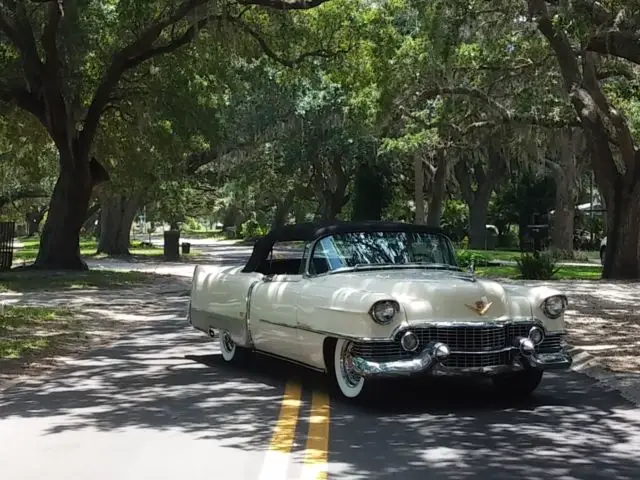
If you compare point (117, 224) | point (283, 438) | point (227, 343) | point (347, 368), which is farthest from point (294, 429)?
point (117, 224)

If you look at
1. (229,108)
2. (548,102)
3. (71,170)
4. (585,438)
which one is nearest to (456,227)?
(229,108)

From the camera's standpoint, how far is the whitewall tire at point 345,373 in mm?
7555

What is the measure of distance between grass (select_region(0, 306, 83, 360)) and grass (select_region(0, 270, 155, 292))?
5.22 m

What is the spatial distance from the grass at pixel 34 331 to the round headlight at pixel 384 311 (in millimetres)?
4989

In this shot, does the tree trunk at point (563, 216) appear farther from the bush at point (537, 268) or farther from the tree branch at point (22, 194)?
the tree branch at point (22, 194)

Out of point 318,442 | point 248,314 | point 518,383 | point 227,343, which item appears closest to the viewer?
point 318,442

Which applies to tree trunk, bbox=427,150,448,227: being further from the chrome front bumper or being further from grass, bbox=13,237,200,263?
the chrome front bumper

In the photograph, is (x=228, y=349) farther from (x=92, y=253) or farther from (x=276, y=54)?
(x=92, y=253)

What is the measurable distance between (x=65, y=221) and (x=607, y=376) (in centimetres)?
2006

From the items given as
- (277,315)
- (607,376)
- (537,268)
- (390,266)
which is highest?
(390,266)

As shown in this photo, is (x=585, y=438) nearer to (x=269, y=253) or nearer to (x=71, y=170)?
(x=269, y=253)

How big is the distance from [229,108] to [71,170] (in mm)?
11138

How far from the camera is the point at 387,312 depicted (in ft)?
23.4

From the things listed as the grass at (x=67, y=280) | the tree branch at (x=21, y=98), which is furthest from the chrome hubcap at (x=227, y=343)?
the tree branch at (x=21, y=98)
